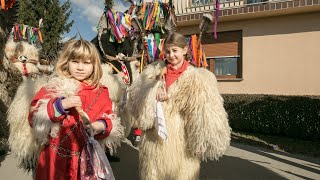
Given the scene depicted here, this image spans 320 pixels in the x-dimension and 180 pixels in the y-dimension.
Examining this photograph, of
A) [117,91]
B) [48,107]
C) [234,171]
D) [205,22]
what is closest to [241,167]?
[234,171]

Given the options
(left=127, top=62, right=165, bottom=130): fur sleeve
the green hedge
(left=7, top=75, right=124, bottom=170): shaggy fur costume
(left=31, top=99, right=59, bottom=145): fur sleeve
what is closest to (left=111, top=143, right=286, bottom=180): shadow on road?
(left=127, top=62, right=165, bottom=130): fur sleeve

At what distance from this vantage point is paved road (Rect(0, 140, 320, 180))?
493 cm

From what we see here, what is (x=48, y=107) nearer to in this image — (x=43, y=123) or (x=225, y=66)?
(x=43, y=123)

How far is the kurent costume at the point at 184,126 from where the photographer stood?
10.0 feet


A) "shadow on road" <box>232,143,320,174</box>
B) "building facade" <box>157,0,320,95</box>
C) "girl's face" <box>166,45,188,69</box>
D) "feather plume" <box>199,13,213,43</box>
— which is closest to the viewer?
"girl's face" <box>166,45,188,69</box>

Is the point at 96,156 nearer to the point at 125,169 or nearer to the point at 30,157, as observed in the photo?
the point at 30,157

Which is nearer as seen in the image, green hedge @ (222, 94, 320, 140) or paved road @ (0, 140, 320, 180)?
paved road @ (0, 140, 320, 180)

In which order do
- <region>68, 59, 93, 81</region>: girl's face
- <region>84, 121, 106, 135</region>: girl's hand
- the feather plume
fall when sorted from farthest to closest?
the feather plume, <region>68, 59, 93, 81</region>: girl's face, <region>84, 121, 106, 135</region>: girl's hand

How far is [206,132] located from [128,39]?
3.08 metres

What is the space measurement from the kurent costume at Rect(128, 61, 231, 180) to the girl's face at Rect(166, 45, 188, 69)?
5cm

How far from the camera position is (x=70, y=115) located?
2408mm

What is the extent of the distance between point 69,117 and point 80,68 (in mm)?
351

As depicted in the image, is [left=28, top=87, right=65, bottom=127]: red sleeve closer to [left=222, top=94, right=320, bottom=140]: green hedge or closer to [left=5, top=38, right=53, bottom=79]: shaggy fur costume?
[left=5, top=38, right=53, bottom=79]: shaggy fur costume

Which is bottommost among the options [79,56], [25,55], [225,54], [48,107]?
[48,107]
